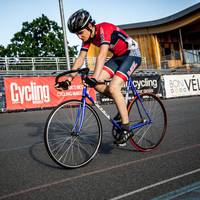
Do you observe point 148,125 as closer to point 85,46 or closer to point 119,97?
point 119,97

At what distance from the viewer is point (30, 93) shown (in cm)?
1532

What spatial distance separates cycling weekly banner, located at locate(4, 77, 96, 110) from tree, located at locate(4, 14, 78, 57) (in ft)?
137

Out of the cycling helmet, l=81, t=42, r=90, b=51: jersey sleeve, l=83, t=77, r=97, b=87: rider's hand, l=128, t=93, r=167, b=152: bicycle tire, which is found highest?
the cycling helmet

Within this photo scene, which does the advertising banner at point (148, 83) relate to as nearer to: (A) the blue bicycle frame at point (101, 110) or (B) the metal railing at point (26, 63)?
(B) the metal railing at point (26, 63)

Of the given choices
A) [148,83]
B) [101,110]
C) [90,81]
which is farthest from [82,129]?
[148,83]

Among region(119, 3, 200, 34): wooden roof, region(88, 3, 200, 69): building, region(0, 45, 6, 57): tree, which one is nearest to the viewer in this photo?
region(119, 3, 200, 34): wooden roof

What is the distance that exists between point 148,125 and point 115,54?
1.26 metres

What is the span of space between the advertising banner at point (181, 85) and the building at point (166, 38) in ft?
36.4

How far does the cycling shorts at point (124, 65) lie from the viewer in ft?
13.3

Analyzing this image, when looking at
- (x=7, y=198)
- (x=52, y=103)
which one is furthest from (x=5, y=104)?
(x=7, y=198)

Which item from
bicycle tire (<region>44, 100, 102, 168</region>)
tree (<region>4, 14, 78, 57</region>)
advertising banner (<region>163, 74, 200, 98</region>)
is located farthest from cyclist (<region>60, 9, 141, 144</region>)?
tree (<region>4, 14, 78, 57</region>)

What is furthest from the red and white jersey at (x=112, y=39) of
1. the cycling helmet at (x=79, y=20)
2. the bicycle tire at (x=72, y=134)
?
the bicycle tire at (x=72, y=134)

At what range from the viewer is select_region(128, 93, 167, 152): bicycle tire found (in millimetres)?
4297

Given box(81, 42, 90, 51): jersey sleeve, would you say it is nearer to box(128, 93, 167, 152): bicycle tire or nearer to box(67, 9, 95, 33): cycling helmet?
box(67, 9, 95, 33): cycling helmet
